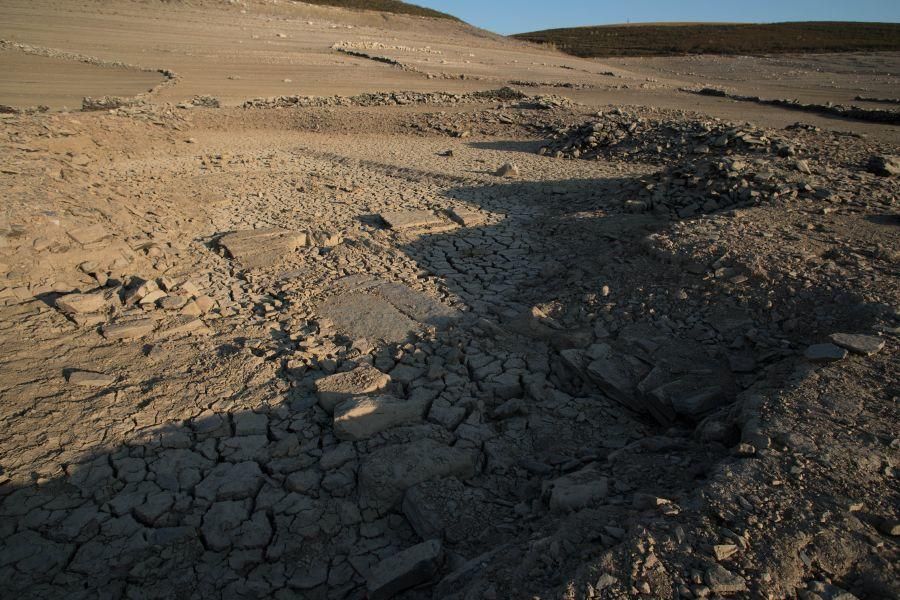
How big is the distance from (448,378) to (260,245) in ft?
9.43

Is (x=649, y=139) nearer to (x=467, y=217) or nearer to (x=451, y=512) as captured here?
(x=467, y=217)

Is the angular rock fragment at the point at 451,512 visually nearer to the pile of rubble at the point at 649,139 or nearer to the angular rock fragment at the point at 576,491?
the angular rock fragment at the point at 576,491

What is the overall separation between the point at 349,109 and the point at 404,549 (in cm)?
1205

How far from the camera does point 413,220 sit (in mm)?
6148

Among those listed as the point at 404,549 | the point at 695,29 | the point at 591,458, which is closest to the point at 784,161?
the point at 591,458

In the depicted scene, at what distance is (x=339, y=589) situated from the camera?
2375mm

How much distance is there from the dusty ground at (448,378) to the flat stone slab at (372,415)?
14mm

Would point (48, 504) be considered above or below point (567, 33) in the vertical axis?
below

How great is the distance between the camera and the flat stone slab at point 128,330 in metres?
3.81

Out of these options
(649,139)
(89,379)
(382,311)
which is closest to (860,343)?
(382,311)

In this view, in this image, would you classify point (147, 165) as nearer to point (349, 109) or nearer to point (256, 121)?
point (256, 121)

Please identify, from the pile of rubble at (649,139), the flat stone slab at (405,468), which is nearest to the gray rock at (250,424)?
the flat stone slab at (405,468)

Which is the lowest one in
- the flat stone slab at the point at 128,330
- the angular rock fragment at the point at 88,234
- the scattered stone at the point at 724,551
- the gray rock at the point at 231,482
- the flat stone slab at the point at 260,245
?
the gray rock at the point at 231,482

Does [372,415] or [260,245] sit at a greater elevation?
[260,245]
